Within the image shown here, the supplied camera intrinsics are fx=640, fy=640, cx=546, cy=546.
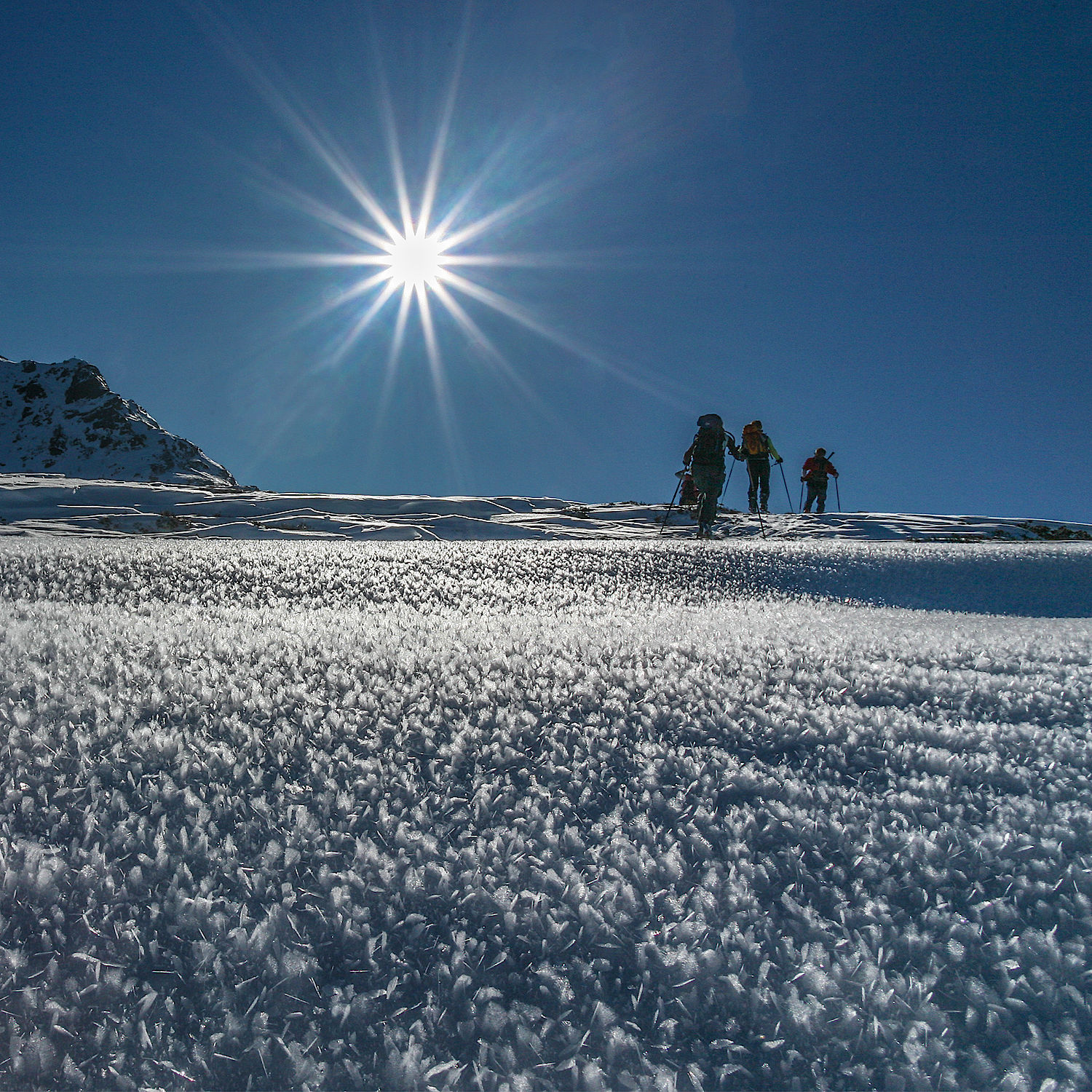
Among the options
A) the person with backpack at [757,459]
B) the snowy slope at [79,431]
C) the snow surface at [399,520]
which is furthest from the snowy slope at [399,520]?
the snowy slope at [79,431]

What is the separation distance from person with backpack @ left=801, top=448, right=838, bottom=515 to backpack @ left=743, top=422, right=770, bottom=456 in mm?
2490

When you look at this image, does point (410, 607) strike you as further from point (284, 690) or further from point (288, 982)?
point (288, 982)

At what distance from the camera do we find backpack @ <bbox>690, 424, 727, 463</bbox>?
26.4 ft

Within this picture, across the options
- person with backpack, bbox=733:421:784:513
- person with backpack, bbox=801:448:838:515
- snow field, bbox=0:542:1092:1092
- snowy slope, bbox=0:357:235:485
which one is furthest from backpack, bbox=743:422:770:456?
snowy slope, bbox=0:357:235:485

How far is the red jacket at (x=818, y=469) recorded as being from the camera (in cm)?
1438

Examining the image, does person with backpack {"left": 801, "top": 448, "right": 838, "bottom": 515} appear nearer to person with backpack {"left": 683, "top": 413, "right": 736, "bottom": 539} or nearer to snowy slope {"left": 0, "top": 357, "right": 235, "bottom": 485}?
person with backpack {"left": 683, "top": 413, "right": 736, "bottom": 539}

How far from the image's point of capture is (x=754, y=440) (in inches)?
492

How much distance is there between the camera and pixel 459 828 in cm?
68

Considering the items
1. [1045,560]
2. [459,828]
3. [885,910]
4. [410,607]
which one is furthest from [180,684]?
[1045,560]

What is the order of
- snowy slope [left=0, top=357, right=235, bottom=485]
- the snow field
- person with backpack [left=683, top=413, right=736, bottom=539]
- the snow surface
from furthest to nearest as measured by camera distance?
snowy slope [left=0, top=357, right=235, bottom=485] < person with backpack [left=683, top=413, right=736, bottom=539] < the snow surface < the snow field

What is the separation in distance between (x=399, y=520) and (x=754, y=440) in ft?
26.5

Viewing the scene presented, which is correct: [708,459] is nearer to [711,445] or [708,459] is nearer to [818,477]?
[711,445]

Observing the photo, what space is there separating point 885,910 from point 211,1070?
1.88 ft

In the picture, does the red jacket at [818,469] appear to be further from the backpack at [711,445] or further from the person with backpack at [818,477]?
the backpack at [711,445]
